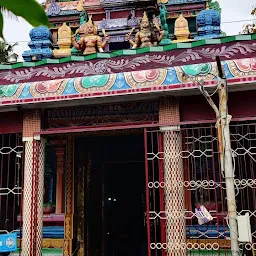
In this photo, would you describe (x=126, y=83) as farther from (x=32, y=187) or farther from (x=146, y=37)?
(x=146, y=37)

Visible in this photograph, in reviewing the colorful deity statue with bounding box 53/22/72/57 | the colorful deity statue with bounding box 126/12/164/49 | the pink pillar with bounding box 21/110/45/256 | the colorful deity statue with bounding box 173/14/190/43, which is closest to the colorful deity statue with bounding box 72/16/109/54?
the colorful deity statue with bounding box 53/22/72/57

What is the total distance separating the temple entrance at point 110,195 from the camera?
28.7 feet

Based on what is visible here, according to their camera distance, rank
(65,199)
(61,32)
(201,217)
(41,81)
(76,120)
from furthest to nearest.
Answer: (61,32) → (65,199) → (76,120) → (41,81) → (201,217)

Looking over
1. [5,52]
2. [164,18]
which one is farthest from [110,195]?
[5,52]

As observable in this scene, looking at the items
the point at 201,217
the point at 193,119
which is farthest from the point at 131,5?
the point at 201,217

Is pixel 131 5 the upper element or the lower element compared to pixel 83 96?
upper

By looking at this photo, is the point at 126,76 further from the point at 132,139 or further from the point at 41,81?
the point at 132,139

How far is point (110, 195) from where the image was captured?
10.8m

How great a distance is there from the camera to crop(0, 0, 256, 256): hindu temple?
5.96 meters

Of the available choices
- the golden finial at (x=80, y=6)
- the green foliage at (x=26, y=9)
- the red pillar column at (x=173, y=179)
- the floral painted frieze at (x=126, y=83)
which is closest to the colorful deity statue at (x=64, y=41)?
the golden finial at (x=80, y=6)

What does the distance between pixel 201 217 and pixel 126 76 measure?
2.57 metres

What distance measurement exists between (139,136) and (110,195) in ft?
7.79

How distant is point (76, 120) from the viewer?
7391 mm

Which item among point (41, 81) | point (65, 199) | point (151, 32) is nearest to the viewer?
point (41, 81)
